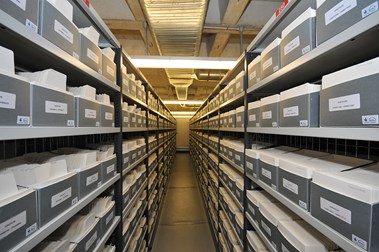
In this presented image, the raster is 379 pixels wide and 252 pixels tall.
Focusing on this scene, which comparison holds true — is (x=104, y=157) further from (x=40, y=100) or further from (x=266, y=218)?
(x=266, y=218)

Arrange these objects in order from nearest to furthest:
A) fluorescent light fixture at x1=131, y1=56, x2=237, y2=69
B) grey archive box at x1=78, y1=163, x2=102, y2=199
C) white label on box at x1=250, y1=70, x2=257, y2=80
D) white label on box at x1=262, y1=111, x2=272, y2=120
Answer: grey archive box at x1=78, y1=163, x2=102, y2=199, white label on box at x1=262, y1=111, x2=272, y2=120, white label on box at x1=250, y1=70, x2=257, y2=80, fluorescent light fixture at x1=131, y1=56, x2=237, y2=69

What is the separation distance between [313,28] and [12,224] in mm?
1209

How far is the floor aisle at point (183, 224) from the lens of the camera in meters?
2.76

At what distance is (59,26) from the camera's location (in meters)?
0.82

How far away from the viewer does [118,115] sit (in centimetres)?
156

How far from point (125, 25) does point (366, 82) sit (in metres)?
2.65

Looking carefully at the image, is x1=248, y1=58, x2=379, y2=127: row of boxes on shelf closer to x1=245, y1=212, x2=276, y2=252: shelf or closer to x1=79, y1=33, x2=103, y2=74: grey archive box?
x1=245, y1=212, x2=276, y2=252: shelf

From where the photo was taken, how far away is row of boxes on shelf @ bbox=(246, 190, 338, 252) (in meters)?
0.84

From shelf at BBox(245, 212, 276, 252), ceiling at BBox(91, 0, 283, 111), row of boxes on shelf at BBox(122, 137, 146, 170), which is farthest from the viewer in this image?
ceiling at BBox(91, 0, 283, 111)

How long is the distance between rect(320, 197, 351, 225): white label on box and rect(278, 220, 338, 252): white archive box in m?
0.19

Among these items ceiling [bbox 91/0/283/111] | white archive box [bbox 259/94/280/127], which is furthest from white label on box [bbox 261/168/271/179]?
ceiling [bbox 91/0/283/111]

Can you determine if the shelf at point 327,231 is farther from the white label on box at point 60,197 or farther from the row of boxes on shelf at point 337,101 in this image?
the white label on box at point 60,197

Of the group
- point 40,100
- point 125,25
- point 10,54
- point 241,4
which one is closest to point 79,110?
point 40,100

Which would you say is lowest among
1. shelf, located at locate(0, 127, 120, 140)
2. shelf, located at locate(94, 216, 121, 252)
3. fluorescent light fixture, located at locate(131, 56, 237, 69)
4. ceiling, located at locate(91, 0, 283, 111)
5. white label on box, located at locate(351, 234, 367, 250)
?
shelf, located at locate(94, 216, 121, 252)
